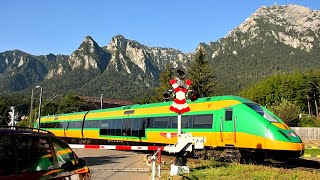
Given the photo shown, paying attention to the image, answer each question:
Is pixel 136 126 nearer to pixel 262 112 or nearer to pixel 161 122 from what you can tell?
pixel 161 122

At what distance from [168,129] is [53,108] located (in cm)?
9230

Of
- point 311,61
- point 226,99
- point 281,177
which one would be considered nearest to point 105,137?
point 226,99

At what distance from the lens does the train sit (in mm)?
14562

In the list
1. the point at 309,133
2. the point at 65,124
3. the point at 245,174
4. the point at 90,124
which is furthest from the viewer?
the point at 309,133

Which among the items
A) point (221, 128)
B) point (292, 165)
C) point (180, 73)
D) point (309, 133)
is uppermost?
point (180, 73)

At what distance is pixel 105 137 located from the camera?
92.4ft

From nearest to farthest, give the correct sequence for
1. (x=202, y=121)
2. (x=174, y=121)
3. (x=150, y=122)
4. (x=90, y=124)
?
(x=202, y=121) → (x=174, y=121) → (x=150, y=122) → (x=90, y=124)

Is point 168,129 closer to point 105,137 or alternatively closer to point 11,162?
point 105,137

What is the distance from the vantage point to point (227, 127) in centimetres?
1630

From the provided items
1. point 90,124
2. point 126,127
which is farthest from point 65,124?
point 126,127

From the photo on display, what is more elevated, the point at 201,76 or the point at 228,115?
the point at 201,76

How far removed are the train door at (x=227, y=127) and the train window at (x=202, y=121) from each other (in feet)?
2.86

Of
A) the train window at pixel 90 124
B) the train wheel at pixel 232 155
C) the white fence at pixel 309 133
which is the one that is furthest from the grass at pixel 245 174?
the white fence at pixel 309 133

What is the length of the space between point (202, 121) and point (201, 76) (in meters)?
39.5
